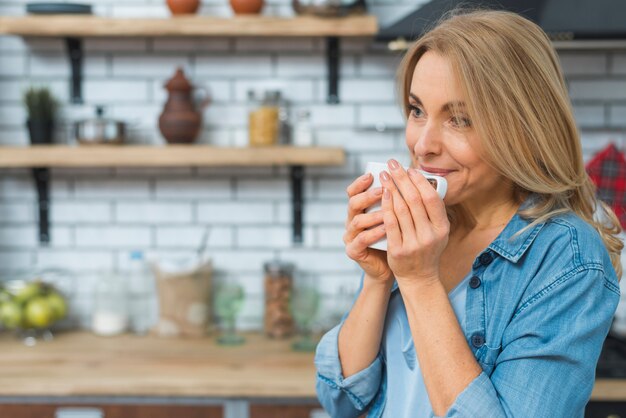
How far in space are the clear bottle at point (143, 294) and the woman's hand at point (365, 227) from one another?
1.79 m

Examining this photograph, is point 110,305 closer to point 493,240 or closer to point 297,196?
point 297,196

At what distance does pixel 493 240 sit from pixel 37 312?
199 cm

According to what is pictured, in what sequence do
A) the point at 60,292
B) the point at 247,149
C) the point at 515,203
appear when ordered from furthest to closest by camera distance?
the point at 60,292 → the point at 247,149 → the point at 515,203

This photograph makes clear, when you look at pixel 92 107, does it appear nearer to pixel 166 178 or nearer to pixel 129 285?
pixel 166 178

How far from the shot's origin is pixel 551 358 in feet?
3.31

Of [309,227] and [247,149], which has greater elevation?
[247,149]

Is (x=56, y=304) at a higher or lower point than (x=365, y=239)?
lower

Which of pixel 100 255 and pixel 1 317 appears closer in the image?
pixel 1 317

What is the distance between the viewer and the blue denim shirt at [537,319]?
100 cm

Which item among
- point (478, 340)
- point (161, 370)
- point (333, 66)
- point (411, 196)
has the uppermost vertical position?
point (333, 66)

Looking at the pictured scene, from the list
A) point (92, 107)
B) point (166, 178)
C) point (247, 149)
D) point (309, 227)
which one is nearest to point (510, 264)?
point (247, 149)

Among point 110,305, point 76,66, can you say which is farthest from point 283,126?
point 110,305

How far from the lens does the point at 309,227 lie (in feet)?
9.56

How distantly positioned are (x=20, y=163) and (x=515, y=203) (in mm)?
1991
